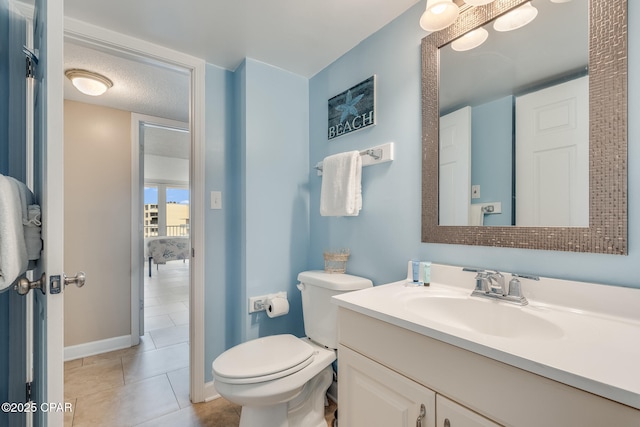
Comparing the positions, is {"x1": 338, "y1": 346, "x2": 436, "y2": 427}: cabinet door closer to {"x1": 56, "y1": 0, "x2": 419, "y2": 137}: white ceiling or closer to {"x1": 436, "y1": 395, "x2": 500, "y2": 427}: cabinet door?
{"x1": 436, "y1": 395, "x2": 500, "y2": 427}: cabinet door

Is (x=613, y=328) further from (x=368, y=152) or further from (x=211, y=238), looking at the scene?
(x=211, y=238)

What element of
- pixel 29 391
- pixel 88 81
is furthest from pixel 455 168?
pixel 88 81

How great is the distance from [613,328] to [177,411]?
2.05 m

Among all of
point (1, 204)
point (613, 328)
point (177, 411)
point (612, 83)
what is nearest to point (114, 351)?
point (177, 411)

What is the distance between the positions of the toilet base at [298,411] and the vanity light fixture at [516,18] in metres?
1.76

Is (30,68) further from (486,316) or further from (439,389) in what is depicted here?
(486,316)

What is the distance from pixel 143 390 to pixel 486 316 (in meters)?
2.11

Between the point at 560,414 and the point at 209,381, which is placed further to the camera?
the point at 209,381

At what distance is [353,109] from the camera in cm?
167

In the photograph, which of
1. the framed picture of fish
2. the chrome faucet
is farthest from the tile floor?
the framed picture of fish

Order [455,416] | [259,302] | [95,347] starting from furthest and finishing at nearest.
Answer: [95,347], [259,302], [455,416]

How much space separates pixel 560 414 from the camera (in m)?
0.55

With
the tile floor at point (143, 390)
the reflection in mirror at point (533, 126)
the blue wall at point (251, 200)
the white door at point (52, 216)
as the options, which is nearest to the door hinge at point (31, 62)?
the white door at point (52, 216)

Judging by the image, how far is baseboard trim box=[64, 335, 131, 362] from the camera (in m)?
2.27
